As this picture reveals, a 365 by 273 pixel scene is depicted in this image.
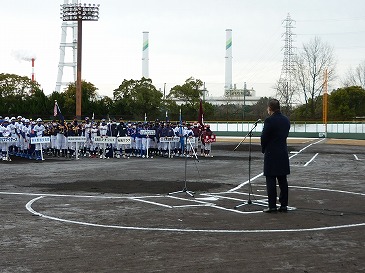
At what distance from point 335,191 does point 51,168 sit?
42.0 ft

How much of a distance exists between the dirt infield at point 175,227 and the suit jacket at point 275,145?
957 mm

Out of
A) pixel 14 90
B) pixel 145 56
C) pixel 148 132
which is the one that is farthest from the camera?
pixel 145 56

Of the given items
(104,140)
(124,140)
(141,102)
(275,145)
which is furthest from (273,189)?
(141,102)

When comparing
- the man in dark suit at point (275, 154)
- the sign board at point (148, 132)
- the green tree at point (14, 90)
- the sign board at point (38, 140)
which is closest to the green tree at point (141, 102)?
the green tree at point (14, 90)

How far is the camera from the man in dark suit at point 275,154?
37.9 ft

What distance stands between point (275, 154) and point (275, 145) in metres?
0.19

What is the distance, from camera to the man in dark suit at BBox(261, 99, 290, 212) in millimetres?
11547

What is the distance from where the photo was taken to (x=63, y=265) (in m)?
7.33

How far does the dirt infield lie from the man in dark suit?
478 millimetres

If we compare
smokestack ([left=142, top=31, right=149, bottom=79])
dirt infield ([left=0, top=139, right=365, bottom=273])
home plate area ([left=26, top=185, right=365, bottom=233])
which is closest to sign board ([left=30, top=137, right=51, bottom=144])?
dirt infield ([left=0, top=139, right=365, bottom=273])

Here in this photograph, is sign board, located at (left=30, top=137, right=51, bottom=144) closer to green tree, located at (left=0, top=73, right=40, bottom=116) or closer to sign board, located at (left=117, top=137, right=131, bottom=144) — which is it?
sign board, located at (left=117, top=137, right=131, bottom=144)

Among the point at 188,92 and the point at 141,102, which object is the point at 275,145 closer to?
the point at 141,102

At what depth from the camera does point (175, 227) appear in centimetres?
1013

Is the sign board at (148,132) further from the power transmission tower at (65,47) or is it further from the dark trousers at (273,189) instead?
the power transmission tower at (65,47)
